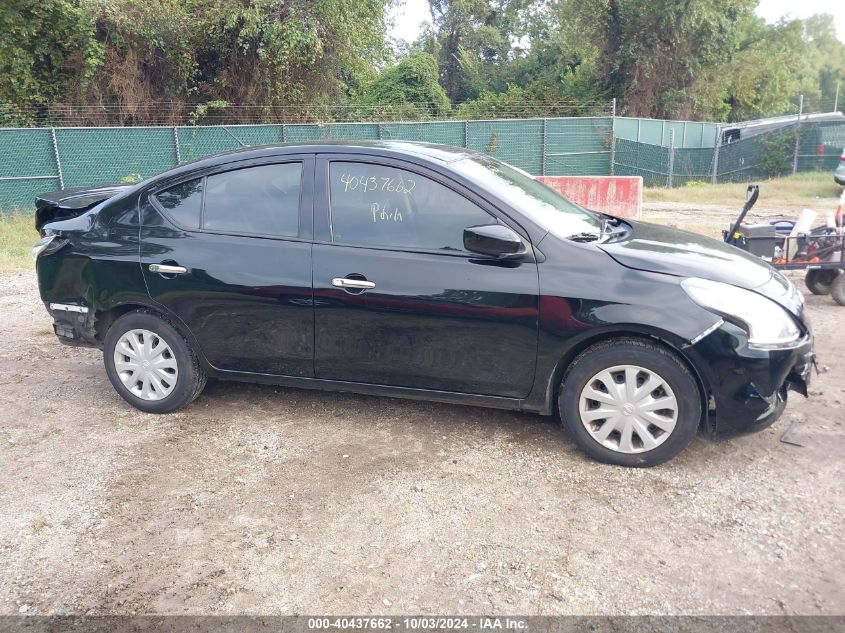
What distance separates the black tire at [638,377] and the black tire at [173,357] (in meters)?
2.35

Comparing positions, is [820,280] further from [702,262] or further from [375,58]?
[375,58]

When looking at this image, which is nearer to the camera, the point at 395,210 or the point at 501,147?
the point at 395,210

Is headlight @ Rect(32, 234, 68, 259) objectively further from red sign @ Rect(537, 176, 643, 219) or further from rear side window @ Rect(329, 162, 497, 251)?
red sign @ Rect(537, 176, 643, 219)

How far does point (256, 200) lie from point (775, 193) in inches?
697

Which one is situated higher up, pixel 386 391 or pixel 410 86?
pixel 410 86

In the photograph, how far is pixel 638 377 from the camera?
155 inches

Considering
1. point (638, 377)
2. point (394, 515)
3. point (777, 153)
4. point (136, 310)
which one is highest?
point (777, 153)

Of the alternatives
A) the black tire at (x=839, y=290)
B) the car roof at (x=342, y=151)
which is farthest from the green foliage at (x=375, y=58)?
the car roof at (x=342, y=151)

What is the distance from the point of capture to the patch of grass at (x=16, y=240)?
10375 millimetres

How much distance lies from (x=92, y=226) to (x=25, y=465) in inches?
63.0

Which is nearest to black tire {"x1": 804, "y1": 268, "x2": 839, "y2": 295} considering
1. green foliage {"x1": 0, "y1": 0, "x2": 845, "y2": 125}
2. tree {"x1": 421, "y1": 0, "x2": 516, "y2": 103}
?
green foliage {"x1": 0, "y1": 0, "x2": 845, "y2": 125}

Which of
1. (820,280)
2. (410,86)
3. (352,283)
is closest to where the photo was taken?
(352,283)

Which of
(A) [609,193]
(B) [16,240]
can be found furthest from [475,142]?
(B) [16,240]

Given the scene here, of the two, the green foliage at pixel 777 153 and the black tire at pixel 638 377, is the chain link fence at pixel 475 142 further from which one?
the black tire at pixel 638 377
